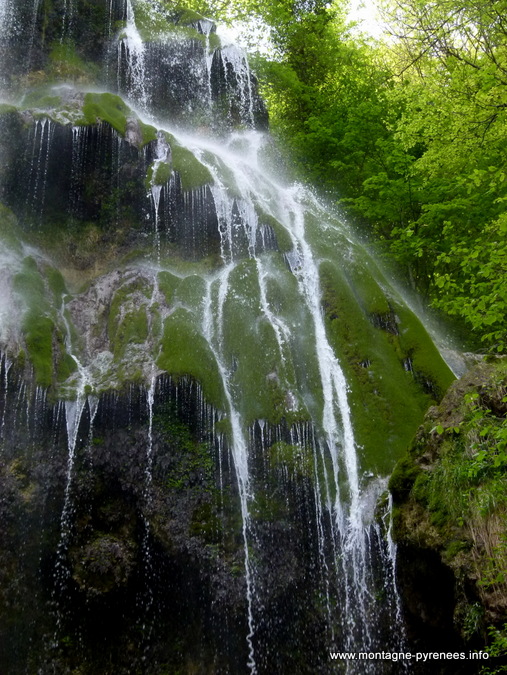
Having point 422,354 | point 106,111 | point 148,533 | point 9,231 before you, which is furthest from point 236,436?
point 106,111

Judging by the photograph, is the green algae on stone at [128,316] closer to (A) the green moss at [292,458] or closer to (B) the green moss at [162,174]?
(B) the green moss at [162,174]

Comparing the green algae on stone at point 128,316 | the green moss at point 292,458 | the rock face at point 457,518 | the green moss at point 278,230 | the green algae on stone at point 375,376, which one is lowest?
the rock face at point 457,518

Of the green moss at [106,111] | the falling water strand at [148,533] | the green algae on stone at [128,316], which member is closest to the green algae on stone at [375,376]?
the falling water strand at [148,533]

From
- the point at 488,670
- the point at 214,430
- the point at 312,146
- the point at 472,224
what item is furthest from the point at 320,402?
the point at 312,146

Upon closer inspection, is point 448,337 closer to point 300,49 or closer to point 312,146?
point 312,146

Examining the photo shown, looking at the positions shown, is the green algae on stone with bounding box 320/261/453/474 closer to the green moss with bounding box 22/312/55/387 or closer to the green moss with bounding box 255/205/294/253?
the green moss with bounding box 255/205/294/253

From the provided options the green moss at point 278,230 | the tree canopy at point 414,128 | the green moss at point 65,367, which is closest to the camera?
the tree canopy at point 414,128

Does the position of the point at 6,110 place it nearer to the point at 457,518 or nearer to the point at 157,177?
the point at 157,177
